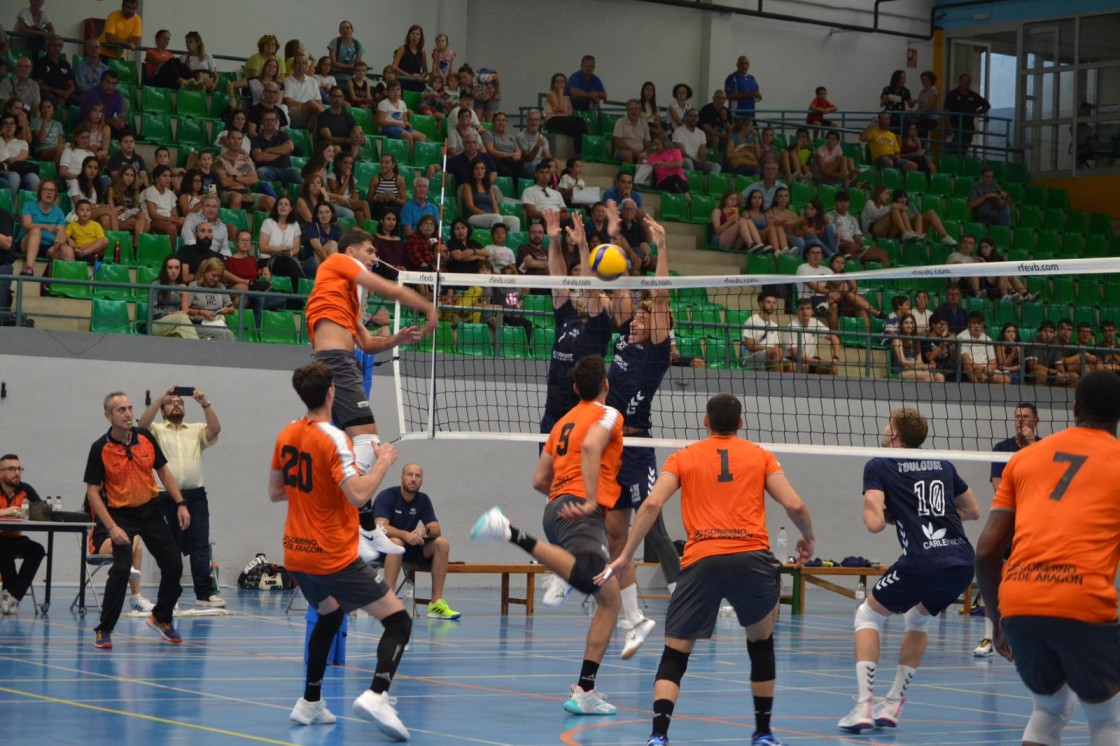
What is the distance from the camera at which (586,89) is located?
24.9 meters

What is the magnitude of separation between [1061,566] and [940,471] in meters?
3.64

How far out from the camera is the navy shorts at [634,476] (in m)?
10.8

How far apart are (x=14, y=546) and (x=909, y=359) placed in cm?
1184

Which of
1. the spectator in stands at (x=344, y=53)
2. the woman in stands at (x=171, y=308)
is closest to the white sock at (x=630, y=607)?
the woman in stands at (x=171, y=308)

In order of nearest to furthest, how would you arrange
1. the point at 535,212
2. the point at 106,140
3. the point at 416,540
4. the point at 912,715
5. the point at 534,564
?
the point at 912,715 → the point at 416,540 → the point at 534,564 → the point at 106,140 → the point at 535,212

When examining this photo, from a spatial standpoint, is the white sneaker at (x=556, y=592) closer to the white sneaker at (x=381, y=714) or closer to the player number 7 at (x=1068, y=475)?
the white sneaker at (x=381, y=714)

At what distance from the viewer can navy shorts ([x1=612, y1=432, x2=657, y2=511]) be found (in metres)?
10.8

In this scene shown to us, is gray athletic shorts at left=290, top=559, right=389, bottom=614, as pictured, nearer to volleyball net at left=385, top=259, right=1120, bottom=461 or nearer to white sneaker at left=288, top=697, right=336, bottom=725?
white sneaker at left=288, top=697, right=336, bottom=725

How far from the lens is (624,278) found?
1026 centimetres

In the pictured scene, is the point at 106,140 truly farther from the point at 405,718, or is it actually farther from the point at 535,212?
the point at 405,718

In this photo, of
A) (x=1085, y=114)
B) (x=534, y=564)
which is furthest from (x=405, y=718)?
(x=1085, y=114)

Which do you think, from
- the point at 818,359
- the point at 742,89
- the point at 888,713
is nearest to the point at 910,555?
the point at 888,713

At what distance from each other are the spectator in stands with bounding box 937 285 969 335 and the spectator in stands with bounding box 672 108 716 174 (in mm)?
4867

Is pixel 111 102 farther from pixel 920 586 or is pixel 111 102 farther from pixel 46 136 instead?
pixel 920 586
